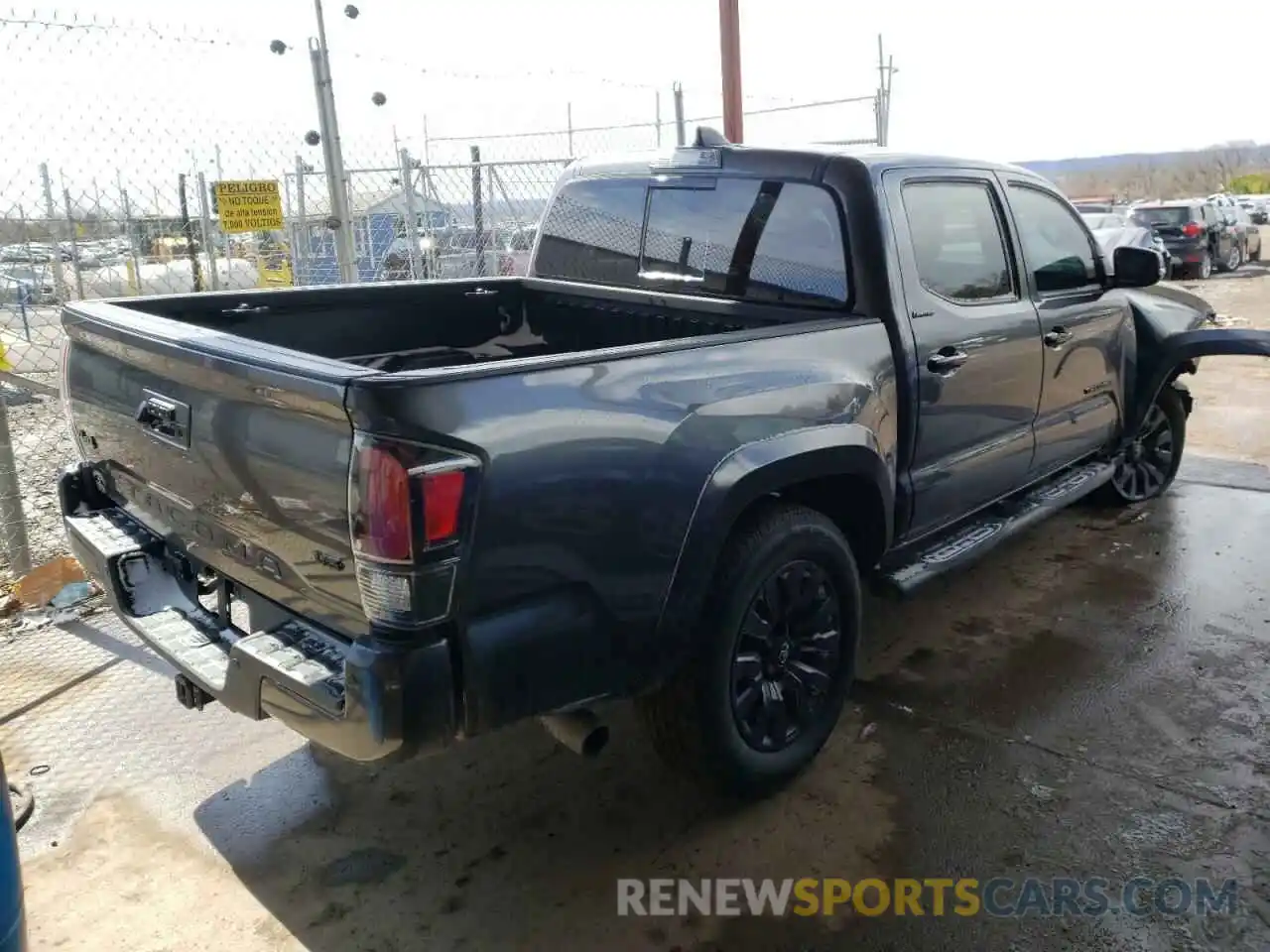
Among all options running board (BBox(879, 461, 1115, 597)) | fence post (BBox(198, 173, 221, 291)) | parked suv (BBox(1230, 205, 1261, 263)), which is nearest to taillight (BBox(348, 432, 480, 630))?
running board (BBox(879, 461, 1115, 597))

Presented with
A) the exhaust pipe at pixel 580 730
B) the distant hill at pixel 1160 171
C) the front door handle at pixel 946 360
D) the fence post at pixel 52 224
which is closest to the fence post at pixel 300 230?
the fence post at pixel 52 224

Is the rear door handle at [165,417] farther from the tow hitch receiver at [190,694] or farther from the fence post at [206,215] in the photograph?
the fence post at [206,215]

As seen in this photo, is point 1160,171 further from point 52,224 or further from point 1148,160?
point 52,224

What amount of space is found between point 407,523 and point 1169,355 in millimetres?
4747

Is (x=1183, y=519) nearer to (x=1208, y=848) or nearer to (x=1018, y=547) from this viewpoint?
(x=1018, y=547)

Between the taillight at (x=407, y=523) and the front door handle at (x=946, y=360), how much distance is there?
199 cm

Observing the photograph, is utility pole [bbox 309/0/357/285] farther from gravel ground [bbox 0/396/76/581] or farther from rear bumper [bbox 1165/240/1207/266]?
rear bumper [bbox 1165/240/1207/266]

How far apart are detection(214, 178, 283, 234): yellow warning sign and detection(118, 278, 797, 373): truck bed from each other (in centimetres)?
200

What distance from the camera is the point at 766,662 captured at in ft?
10.1

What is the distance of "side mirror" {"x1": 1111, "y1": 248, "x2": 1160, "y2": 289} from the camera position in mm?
4559

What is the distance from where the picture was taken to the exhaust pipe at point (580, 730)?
2.55m

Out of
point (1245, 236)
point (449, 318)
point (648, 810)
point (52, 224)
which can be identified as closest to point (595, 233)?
point (449, 318)

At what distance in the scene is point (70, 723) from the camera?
371 cm

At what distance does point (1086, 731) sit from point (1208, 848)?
26.1 inches
